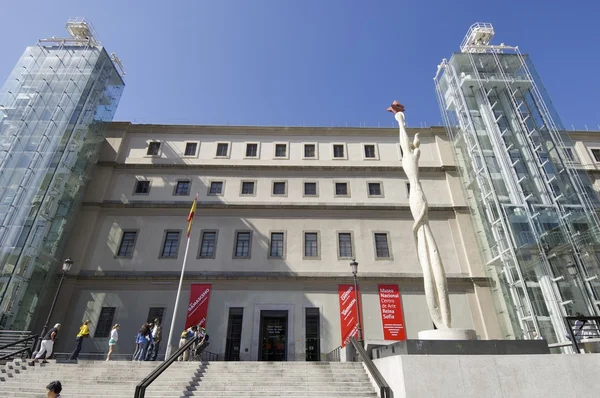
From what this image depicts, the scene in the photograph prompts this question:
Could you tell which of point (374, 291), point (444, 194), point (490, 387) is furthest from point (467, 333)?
point (444, 194)

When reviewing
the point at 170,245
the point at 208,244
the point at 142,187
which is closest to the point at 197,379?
the point at 208,244

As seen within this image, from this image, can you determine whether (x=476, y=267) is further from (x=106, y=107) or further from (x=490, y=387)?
(x=106, y=107)

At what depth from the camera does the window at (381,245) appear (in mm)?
20766

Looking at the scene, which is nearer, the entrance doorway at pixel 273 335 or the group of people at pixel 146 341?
the group of people at pixel 146 341

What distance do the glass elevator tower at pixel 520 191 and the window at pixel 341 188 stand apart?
8641 millimetres

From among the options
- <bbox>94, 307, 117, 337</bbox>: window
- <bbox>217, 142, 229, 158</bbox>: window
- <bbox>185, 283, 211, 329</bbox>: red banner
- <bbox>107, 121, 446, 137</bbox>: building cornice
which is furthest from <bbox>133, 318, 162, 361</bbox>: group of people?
<bbox>107, 121, 446, 137</bbox>: building cornice

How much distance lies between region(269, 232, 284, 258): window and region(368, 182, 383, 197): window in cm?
713

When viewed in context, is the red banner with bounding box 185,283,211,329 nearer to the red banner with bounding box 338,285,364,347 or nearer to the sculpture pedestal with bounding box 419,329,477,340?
the red banner with bounding box 338,285,364,347

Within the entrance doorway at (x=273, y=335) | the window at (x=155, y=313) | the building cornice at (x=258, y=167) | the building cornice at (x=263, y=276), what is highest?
the building cornice at (x=258, y=167)

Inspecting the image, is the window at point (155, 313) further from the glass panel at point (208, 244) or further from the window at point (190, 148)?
the window at point (190, 148)

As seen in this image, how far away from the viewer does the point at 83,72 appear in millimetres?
23531

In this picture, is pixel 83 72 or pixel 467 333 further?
pixel 83 72

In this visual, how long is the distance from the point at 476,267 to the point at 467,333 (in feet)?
45.2

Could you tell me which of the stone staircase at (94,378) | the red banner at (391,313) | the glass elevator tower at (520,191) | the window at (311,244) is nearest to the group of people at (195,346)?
the stone staircase at (94,378)
